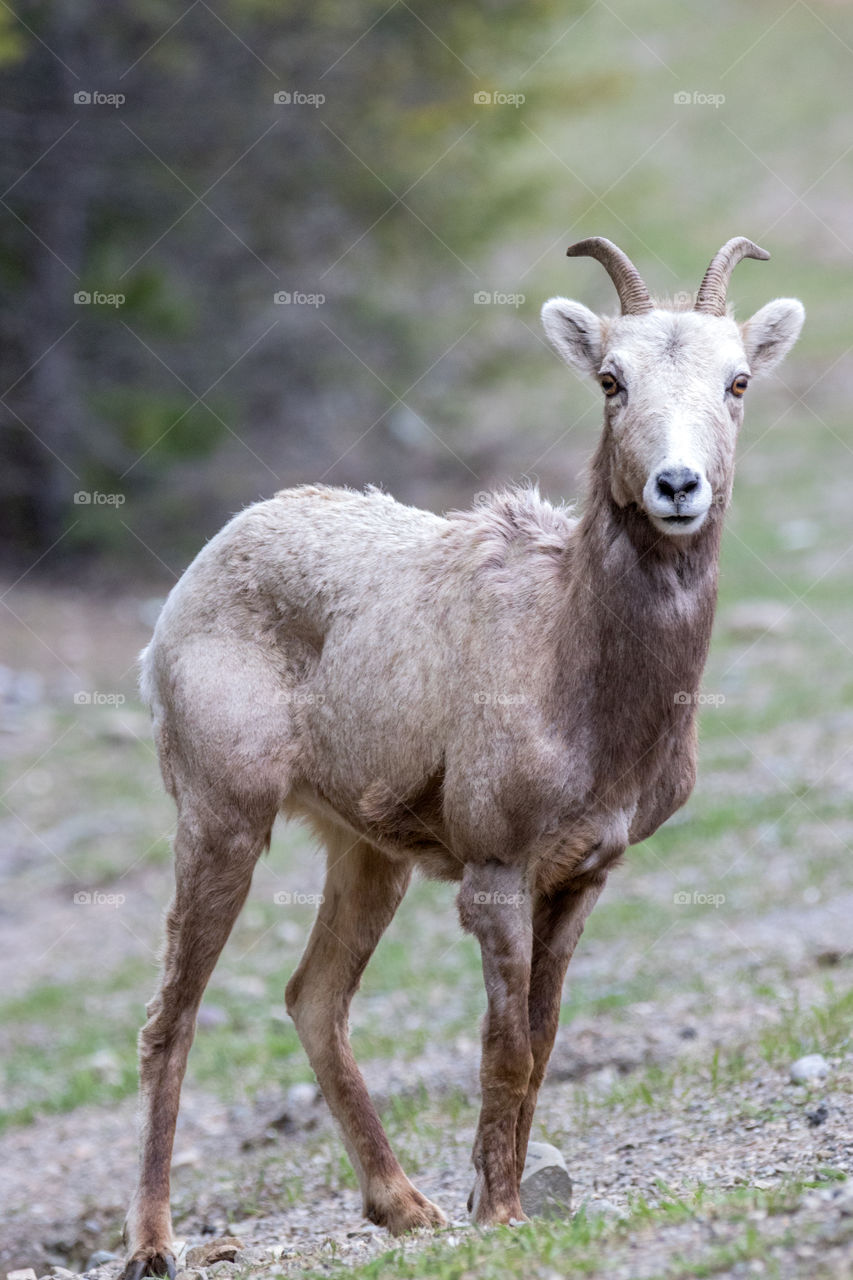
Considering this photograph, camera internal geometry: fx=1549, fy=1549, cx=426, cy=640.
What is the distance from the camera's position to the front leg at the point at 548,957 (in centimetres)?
518

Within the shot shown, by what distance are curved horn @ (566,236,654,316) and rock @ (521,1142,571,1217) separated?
2.86m

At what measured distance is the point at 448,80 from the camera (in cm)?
1789

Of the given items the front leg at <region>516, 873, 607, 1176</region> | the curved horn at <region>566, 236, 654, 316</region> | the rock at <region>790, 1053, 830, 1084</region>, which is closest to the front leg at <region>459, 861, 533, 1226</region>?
the front leg at <region>516, 873, 607, 1176</region>

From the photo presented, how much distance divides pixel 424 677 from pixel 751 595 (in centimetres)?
1075

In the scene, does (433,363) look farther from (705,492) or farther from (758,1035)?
(705,492)

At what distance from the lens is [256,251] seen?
1856 cm

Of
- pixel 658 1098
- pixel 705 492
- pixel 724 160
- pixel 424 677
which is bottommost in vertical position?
pixel 658 1098

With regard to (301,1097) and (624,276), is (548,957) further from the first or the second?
(301,1097)

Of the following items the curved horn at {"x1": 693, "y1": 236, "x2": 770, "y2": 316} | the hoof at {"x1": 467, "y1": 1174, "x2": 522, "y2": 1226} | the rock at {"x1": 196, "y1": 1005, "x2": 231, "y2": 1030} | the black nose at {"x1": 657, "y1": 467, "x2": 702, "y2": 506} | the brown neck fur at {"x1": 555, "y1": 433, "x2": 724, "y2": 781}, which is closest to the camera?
the black nose at {"x1": 657, "y1": 467, "x2": 702, "y2": 506}

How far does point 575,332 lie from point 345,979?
257 cm

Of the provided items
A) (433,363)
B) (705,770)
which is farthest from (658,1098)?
(433,363)

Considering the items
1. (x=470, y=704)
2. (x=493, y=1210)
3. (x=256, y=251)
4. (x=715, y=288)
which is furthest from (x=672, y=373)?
(x=256, y=251)

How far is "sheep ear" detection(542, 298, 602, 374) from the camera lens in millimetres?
5387

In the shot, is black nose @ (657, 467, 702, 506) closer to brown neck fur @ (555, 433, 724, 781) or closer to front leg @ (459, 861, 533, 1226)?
brown neck fur @ (555, 433, 724, 781)
